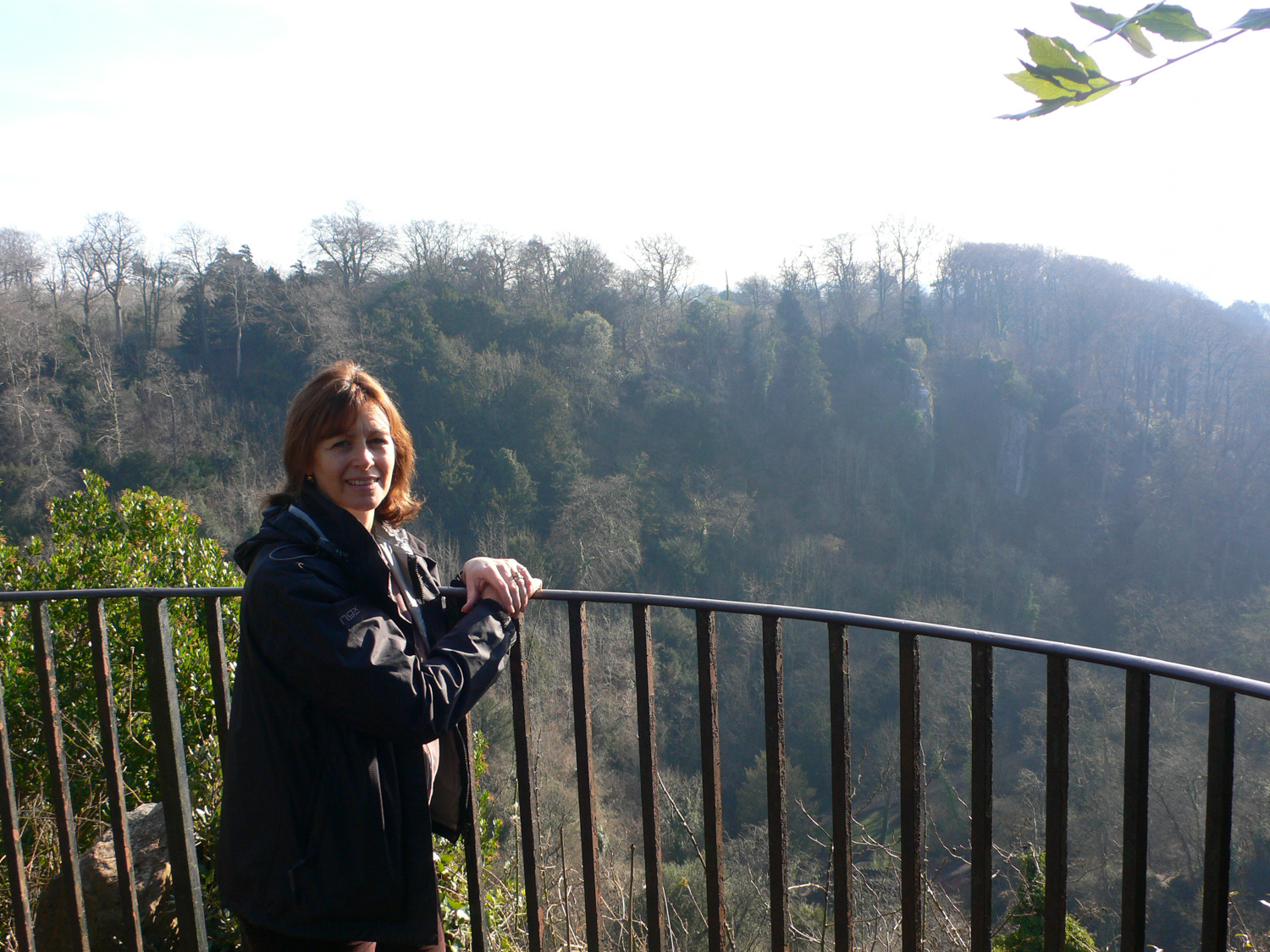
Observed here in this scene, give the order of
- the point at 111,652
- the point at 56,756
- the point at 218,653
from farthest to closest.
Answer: the point at 111,652, the point at 56,756, the point at 218,653

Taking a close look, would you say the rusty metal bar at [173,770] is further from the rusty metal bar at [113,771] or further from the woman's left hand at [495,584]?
the woman's left hand at [495,584]

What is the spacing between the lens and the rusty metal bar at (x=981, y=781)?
1.06 meters

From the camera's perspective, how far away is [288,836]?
1.10 m

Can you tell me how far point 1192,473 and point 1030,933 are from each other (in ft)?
91.1

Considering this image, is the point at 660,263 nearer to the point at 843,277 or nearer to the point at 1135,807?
the point at 843,277

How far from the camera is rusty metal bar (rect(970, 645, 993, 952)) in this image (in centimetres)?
106

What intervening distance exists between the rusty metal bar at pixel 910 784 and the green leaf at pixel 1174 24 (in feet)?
2.52

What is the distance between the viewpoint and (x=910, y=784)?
45.4 inches

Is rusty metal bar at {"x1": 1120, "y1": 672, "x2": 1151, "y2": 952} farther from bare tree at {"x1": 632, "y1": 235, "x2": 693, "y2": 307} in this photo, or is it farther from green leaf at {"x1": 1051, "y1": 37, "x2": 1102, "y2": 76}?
bare tree at {"x1": 632, "y1": 235, "x2": 693, "y2": 307}

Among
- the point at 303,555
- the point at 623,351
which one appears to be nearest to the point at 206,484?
the point at 623,351

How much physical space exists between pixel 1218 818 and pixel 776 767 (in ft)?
1.80

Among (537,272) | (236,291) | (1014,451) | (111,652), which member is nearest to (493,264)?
(537,272)

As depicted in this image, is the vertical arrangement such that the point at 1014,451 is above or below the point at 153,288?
below

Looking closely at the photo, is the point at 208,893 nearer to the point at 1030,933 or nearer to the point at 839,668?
the point at 839,668
